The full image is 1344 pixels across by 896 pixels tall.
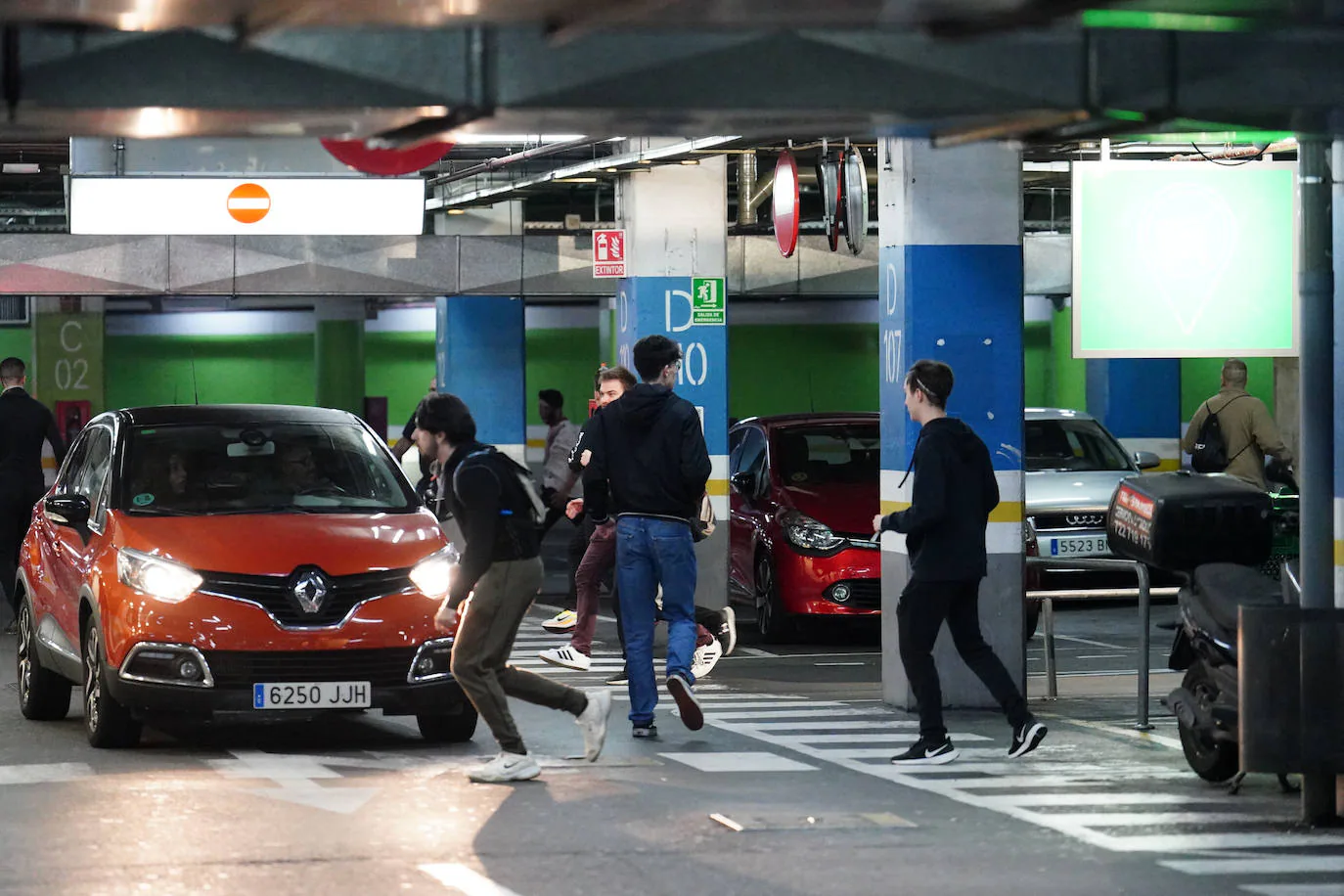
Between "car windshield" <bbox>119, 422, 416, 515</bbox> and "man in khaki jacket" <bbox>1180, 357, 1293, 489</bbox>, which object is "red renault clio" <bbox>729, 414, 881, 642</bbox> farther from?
"car windshield" <bbox>119, 422, 416, 515</bbox>

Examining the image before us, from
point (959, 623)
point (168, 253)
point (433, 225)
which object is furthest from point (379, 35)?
point (433, 225)

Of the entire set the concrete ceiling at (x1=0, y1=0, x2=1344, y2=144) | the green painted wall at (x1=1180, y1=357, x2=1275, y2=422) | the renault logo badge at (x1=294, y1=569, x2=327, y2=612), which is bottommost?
the renault logo badge at (x1=294, y1=569, x2=327, y2=612)

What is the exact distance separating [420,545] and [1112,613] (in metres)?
10.3

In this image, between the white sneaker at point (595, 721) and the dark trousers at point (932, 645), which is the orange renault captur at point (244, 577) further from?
the dark trousers at point (932, 645)

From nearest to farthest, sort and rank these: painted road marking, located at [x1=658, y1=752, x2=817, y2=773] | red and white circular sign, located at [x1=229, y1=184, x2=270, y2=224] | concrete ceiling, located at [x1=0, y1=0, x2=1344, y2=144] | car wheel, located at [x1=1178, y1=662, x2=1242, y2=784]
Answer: concrete ceiling, located at [x1=0, y1=0, x2=1344, y2=144]
car wheel, located at [x1=1178, y1=662, x2=1242, y2=784]
painted road marking, located at [x1=658, y1=752, x2=817, y2=773]
red and white circular sign, located at [x1=229, y1=184, x2=270, y2=224]

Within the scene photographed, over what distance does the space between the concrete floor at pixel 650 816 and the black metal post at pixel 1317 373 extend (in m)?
1.03

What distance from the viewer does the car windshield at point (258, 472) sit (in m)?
11.6

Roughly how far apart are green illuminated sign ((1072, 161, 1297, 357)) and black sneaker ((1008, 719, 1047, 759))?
2.99m

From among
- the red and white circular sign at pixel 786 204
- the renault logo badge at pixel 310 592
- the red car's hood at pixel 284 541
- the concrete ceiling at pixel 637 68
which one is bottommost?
the renault logo badge at pixel 310 592

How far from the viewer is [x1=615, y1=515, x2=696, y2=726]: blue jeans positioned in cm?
1134

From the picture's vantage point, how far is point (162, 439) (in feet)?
39.1

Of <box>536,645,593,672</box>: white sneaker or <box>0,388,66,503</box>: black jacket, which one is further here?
<box>0,388,66,503</box>: black jacket

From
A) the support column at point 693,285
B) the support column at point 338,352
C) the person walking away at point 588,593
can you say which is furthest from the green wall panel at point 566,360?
the person walking away at point 588,593

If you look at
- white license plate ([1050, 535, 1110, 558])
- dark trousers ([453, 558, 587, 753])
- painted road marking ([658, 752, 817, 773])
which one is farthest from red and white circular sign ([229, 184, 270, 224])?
dark trousers ([453, 558, 587, 753])
